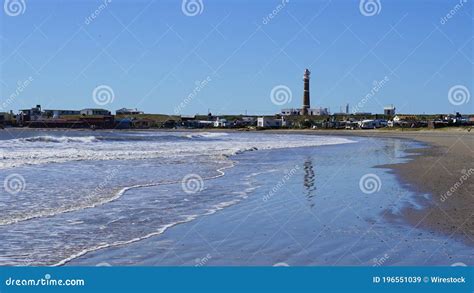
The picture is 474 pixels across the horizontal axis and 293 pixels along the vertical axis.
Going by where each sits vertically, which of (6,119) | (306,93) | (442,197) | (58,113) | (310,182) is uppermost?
(306,93)

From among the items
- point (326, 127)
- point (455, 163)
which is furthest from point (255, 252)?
point (326, 127)

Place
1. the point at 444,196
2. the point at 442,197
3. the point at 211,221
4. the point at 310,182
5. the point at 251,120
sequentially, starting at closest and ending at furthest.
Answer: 1. the point at 211,221
2. the point at 442,197
3. the point at 444,196
4. the point at 310,182
5. the point at 251,120

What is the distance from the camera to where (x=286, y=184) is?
1577cm

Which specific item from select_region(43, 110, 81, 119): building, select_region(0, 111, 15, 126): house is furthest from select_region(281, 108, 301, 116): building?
select_region(0, 111, 15, 126): house

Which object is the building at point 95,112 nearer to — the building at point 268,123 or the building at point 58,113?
the building at point 58,113

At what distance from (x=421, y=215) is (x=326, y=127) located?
9712 centimetres

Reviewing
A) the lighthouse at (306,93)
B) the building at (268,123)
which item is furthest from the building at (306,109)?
the building at (268,123)

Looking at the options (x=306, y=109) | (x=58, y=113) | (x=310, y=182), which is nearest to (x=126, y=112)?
(x=58, y=113)

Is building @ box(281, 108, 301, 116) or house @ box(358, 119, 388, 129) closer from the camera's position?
house @ box(358, 119, 388, 129)

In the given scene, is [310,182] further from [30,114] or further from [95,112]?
[30,114]

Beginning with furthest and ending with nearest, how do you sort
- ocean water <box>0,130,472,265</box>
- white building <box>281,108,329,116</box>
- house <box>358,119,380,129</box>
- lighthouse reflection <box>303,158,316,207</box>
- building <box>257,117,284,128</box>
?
white building <box>281,108,329,116</box>, building <box>257,117,284,128</box>, house <box>358,119,380,129</box>, lighthouse reflection <box>303,158,316,207</box>, ocean water <box>0,130,472,265</box>

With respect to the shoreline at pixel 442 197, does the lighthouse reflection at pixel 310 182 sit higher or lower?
lower

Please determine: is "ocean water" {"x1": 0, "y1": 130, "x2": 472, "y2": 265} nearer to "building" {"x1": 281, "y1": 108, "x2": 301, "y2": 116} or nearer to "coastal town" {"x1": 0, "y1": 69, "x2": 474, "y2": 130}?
"coastal town" {"x1": 0, "y1": 69, "x2": 474, "y2": 130}

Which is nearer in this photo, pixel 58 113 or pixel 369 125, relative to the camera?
pixel 369 125
